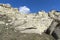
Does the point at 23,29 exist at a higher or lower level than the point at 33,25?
lower

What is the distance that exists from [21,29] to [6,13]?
8.43 metres

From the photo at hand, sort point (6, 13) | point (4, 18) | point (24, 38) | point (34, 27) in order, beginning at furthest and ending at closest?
point (6, 13) < point (4, 18) < point (34, 27) < point (24, 38)

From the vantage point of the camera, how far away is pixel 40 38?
883 inches

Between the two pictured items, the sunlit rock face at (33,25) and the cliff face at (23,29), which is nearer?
the cliff face at (23,29)

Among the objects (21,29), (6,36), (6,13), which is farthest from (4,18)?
(6,36)

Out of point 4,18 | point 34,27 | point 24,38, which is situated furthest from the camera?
point 4,18

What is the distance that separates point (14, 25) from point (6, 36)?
352cm

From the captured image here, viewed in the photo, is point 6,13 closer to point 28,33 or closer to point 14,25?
point 14,25

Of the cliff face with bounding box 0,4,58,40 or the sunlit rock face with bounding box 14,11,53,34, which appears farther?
the sunlit rock face with bounding box 14,11,53,34

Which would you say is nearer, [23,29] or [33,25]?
[23,29]

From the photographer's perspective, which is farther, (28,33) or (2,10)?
(2,10)

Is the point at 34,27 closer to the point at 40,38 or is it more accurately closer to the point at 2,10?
the point at 40,38

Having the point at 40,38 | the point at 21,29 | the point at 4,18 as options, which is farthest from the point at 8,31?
the point at 4,18

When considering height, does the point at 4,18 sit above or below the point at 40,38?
above
